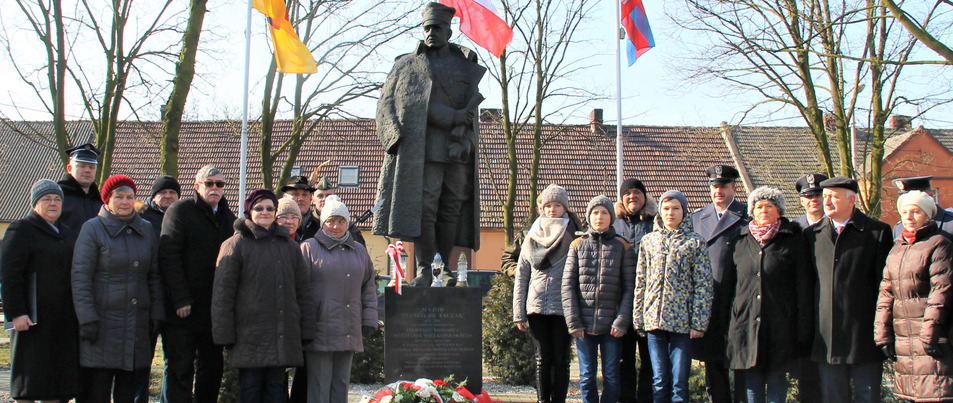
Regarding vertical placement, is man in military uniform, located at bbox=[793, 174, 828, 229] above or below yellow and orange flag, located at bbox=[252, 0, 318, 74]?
below

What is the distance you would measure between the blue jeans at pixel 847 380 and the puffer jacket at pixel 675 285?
2.71ft

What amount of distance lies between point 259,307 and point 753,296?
3.27 m

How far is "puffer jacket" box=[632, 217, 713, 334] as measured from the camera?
5.51 meters

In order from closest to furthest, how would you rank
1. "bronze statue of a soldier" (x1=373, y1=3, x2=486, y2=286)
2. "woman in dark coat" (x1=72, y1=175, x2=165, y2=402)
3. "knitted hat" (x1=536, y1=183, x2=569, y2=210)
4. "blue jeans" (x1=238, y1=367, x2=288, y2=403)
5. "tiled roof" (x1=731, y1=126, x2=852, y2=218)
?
"woman in dark coat" (x1=72, y1=175, x2=165, y2=402) < "blue jeans" (x1=238, y1=367, x2=288, y2=403) < "knitted hat" (x1=536, y1=183, x2=569, y2=210) < "bronze statue of a soldier" (x1=373, y1=3, x2=486, y2=286) < "tiled roof" (x1=731, y1=126, x2=852, y2=218)

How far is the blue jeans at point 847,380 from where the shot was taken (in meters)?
5.31

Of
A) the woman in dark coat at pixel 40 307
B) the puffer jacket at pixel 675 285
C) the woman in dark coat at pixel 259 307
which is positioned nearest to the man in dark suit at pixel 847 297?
the puffer jacket at pixel 675 285

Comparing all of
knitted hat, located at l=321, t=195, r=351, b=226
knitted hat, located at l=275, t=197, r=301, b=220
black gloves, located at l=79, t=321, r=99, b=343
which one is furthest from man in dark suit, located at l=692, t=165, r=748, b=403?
black gloves, located at l=79, t=321, r=99, b=343

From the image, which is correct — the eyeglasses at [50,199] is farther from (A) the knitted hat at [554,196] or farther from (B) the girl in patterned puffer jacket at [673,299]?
(B) the girl in patterned puffer jacket at [673,299]

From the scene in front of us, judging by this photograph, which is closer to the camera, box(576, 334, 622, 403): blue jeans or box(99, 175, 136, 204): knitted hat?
box(99, 175, 136, 204): knitted hat

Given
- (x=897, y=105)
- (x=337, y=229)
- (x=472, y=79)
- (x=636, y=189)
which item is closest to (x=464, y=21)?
(x=472, y=79)

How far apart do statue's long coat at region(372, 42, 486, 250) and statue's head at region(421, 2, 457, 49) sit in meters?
0.11

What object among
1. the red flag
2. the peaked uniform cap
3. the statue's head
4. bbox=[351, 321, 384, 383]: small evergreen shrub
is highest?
the red flag

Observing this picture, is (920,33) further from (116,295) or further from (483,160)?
(483,160)

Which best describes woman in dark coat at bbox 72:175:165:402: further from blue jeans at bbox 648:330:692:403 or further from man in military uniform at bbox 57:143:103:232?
blue jeans at bbox 648:330:692:403
